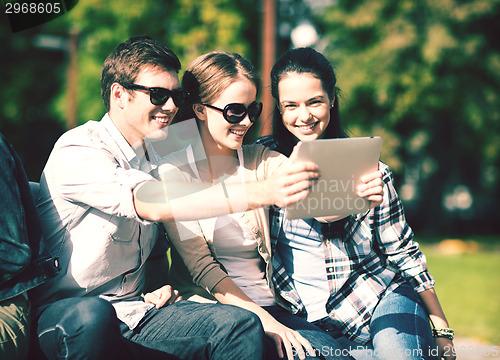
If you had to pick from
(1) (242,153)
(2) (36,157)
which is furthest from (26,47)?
(1) (242,153)

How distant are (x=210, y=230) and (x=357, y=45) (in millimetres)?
14221

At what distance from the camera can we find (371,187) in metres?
2.15

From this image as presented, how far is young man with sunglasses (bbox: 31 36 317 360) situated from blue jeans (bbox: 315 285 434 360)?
0.70 metres

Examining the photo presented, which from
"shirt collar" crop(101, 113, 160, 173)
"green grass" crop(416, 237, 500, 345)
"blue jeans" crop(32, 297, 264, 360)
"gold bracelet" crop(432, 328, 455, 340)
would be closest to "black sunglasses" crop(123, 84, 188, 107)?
"shirt collar" crop(101, 113, 160, 173)

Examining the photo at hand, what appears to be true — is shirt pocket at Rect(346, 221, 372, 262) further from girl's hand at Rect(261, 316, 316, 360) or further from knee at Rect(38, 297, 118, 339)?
knee at Rect(38, 297, 118, 339)

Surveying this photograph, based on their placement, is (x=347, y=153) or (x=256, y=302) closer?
(x=347, y=153)

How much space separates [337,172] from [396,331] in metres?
0.87

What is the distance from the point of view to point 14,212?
6.09 feet

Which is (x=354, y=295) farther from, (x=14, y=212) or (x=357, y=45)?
(x=357, y=45)

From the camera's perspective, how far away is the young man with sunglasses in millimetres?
1855

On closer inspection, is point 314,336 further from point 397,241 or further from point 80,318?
point 80,318

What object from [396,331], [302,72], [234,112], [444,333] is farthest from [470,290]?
[234,112]

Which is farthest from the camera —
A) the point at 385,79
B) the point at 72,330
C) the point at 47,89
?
the point at 47,89

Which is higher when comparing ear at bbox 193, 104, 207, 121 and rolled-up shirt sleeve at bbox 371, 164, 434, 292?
ear at bbox 193, 104, 207, 121
